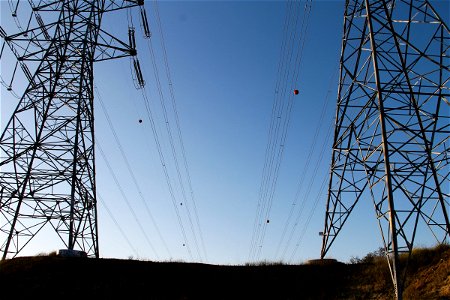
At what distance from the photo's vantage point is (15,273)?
1716cm

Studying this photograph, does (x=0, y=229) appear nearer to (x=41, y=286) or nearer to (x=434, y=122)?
(x=41, y=286)

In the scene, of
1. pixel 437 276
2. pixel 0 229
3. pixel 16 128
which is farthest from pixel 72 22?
pixel 437 276

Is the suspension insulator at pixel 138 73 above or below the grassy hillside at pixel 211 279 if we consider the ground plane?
above

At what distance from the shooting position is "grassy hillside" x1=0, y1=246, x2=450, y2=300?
53.1 ft

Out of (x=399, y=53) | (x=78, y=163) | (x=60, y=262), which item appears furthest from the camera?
(x=78, y=163)

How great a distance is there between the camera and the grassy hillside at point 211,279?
1617cm

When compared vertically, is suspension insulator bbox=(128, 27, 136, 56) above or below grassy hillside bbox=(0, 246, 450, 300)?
above

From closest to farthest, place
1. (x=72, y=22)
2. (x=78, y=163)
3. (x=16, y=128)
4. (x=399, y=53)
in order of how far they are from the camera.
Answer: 1. (x=399, y=53)
2. (x=16, y=128)
3. (x=78, y=163)
4. (x=72, y=22)

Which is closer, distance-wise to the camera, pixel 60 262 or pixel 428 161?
pixel 428 161

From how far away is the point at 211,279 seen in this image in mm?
18516

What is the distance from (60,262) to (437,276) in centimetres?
1469

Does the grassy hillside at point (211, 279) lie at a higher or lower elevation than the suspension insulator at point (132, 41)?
lower

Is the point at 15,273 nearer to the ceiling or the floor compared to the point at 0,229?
nearer to the floor

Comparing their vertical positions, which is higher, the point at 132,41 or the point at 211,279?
the point at 132,41
